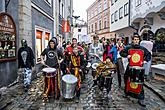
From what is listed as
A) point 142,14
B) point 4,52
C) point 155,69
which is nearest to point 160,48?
point 142,14

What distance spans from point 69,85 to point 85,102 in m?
0.68

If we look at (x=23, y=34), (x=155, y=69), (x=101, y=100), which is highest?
(x=23, y=34)

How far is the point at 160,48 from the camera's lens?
1392cm

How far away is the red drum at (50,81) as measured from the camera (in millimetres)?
6163

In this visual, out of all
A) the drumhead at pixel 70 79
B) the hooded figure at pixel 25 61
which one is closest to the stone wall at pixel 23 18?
the hooded figure at pixel 25 61

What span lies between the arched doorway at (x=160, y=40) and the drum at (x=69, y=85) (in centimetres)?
934

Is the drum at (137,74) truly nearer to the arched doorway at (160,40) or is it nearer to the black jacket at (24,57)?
the black jacket at (24,57)

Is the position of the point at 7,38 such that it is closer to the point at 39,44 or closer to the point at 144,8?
the point at 39,44

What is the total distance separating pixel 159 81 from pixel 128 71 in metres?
3.54

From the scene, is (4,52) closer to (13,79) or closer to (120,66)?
(13,79)

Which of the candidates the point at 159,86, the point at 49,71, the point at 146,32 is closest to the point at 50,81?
the point at 49,71

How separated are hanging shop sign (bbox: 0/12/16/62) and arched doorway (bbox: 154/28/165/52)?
9.33 m

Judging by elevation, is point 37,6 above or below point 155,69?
above

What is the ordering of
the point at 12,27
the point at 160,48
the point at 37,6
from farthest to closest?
1. the point at 160,48
2. the point at 37,6
3. the point at 12,27
